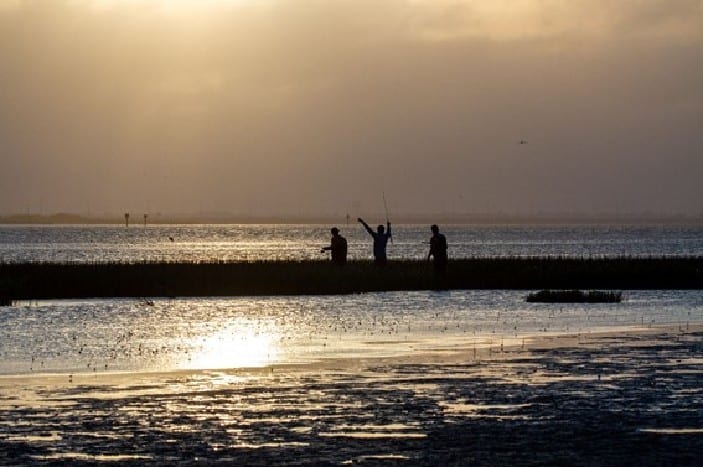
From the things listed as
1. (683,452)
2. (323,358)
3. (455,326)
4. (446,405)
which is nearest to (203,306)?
(455,326)

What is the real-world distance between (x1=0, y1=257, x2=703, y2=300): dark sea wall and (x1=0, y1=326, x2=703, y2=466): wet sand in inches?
916

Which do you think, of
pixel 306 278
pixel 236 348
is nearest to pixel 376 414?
pixel 236 348

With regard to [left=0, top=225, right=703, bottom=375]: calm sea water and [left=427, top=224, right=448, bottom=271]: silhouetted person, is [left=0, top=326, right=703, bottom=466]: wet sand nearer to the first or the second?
[left=0, top=225, right=703, bottom=375]: calm sea water

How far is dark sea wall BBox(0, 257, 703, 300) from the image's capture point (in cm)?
4784

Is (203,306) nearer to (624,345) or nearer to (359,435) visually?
(624,345)

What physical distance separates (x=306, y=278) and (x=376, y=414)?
101ft

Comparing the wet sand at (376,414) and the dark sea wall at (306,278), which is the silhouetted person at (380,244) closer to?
the dark sea wall at (306,278)

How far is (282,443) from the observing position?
16.1m

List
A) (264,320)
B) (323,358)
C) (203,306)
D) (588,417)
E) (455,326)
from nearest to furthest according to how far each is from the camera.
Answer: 1. (588,417)
2. (323,358)
3. (455,326)
4. (264,320)
5. (203,306)

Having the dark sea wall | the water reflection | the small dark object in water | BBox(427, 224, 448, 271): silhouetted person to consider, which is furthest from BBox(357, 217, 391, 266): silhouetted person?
the water reflection

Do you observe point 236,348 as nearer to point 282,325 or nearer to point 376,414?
point 282,325

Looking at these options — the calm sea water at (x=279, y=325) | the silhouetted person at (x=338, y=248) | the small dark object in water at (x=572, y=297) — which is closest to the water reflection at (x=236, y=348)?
the calm sea water at (x=279, y=325)

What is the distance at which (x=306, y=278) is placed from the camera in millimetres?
48969

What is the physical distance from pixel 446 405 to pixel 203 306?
2403 centimetres
